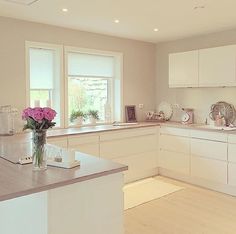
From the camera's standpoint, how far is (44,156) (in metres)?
2.07

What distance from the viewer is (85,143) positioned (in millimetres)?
4004

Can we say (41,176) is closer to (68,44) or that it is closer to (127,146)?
(127,146)

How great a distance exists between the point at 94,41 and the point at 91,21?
72 cm

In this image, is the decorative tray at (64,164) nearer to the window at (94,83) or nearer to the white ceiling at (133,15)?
the white ceiling at (133,15)

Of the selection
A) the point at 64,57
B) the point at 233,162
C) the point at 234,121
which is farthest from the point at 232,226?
the point at 64,57

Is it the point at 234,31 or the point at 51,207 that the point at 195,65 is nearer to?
the point at 234,31

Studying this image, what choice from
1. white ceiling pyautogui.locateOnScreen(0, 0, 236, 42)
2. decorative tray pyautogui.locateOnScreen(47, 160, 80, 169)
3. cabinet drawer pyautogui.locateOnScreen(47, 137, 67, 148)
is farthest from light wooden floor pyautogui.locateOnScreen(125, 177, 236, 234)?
white ceiling pyautogui.locateOnScreen(0, 0, 236, 42)

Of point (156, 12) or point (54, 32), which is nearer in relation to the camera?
point (156, 12)

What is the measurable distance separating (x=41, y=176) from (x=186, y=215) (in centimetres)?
216

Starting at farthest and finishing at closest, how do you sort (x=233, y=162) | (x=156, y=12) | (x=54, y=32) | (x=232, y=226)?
(x=54, y=32), (x=233, y=162), (x=156, y=12), (x=232, y=226)

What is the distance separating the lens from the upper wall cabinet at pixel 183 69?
4.64 m

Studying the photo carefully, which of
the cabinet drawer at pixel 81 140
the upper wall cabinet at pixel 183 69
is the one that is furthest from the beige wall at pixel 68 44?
the cabinet drawer at pixel 81 140

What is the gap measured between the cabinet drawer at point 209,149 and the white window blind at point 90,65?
1.89 metres

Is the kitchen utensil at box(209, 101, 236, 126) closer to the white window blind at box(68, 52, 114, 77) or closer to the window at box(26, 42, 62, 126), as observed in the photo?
the white window blind at box(68, 52, 114, 77)
